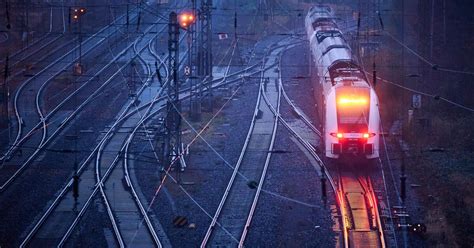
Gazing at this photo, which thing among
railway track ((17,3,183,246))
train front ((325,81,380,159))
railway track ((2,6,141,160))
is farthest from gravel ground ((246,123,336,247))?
railway track ((2,6,141,160))

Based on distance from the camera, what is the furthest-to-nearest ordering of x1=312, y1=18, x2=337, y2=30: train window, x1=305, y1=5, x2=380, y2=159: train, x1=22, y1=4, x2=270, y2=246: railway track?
x1=312, y1=18, x2=337, y2=30: train window, x1=305, y1=5, x2=380, y2=159: train, x1=22, y1=4, x2=270, y2=246: railway track

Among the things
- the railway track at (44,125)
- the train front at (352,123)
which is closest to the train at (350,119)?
the train front at (352,123)

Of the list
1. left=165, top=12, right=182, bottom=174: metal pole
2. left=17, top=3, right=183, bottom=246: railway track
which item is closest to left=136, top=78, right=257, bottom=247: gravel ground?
left=165, top=12, right=182, bottom=174: metal pole

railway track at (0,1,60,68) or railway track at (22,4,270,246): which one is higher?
railway track at (0,1,60,68)

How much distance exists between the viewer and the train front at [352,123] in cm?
1347

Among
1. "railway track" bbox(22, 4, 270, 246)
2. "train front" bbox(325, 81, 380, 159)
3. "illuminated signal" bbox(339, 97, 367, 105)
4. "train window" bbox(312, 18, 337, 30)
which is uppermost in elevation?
"train window" bbox(312, 18, 337, 30)

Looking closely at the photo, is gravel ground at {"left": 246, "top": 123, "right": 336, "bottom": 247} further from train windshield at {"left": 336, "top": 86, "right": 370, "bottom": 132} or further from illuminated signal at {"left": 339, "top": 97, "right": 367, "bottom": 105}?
illuminated signal at {"left": 339, "top": 97, "right": 367, "bottom": 105}

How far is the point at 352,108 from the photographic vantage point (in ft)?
44.7

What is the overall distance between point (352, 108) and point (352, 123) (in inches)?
12.3

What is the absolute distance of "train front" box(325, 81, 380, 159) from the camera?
44.2 ft

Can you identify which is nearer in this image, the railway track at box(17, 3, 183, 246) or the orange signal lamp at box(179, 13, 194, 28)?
the railway track at box(17, 3, 183, 246)

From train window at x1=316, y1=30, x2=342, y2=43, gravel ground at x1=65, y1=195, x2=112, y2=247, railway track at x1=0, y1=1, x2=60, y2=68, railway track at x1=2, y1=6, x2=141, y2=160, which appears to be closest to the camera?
gravel ground at x1=65, y1=195, x2=112, y2=247

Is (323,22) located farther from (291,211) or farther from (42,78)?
(291,211)

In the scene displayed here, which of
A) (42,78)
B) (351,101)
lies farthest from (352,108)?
(42,78)
